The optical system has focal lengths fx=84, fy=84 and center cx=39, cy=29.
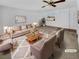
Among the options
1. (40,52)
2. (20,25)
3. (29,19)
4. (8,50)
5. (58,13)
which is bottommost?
(8,50)

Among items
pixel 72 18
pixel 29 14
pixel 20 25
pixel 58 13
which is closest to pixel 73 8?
pixel 72 18

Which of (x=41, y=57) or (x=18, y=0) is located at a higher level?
(x=18, y=0)

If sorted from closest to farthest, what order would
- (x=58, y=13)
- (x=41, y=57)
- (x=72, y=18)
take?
(x=41, y=57) → (x=72, y=18) → (x=58, y=13)

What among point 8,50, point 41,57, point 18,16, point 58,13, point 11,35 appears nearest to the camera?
point 41,57

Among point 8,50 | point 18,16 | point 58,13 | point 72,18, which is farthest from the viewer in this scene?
point 58,13

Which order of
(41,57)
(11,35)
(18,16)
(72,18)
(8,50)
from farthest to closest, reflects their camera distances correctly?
(72,18) → (11,35) → (18,16) → (8,50) → (41,57)

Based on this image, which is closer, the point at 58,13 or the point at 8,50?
the point at 8,50

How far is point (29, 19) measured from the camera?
4566 millimetres

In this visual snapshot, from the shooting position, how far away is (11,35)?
15.6 ft

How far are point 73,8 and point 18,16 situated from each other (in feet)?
16.0

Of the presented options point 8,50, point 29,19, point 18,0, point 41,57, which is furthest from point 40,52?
point 18,0

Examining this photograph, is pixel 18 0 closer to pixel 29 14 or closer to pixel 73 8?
pixel 29 14

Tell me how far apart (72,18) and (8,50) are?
18.1ft

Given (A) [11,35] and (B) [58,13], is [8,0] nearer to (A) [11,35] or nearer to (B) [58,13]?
(A) [11,35]
